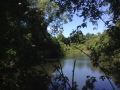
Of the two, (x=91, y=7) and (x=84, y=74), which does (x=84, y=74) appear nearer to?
(x=84, y=74)

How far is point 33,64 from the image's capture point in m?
5.43

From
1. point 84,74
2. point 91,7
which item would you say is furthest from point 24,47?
point 84,74

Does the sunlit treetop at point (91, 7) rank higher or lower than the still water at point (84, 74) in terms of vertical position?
lower

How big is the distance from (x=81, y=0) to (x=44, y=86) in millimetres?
2682

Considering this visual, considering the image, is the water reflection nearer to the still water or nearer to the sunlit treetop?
the still water

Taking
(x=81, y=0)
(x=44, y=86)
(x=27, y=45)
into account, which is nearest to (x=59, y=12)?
(x=81, y=0)

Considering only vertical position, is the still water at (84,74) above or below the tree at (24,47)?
above

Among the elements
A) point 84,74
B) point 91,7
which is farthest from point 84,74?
point 91,7

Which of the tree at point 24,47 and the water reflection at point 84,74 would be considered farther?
the water reflection at point 84,74

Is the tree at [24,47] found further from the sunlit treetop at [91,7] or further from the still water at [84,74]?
the still water at [84,74]

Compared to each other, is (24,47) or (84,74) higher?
(84,74)

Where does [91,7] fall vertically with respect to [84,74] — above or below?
below

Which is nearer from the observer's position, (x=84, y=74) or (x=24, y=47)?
(x=24, y=47)

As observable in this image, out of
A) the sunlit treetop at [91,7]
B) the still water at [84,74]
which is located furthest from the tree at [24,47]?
the still water at [84,74]
